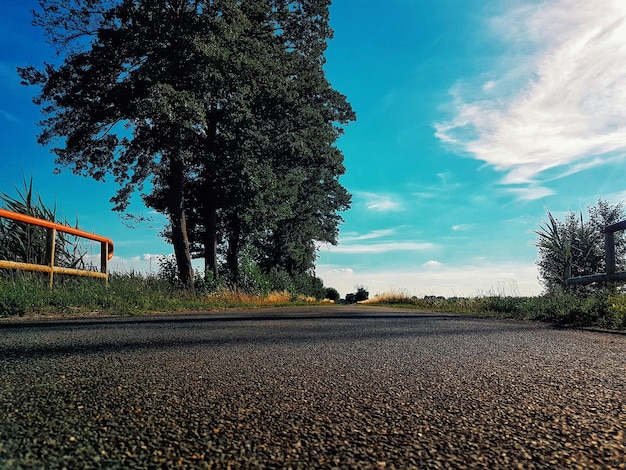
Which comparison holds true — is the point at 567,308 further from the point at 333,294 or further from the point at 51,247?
the point at 333,294

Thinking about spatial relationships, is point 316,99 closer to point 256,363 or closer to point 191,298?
point 191,298

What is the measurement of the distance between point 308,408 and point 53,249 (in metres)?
7.58

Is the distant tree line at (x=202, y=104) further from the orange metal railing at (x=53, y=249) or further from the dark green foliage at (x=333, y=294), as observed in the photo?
the dark green foliage at (x=333, y=294)

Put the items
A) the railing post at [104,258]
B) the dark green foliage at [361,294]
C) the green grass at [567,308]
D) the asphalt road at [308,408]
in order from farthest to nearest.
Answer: the dark green foliage at [361,294] → the railing post at [104,258] → the green grass at [567,308] → the asphalt road at [308,408]

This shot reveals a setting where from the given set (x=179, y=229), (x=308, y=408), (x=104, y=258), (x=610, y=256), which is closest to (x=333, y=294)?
(x=179, y=229)

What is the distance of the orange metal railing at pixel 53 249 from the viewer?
7111 mm

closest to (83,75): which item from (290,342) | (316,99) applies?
(316,99)

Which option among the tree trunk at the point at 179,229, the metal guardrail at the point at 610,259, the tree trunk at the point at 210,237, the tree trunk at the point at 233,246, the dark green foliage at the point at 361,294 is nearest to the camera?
the metal guardrail at the point at 610,259

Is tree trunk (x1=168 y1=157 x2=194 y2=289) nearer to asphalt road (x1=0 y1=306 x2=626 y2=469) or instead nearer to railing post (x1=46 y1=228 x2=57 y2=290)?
railing post (x1=46 y1=228 x2=57 y2=290)

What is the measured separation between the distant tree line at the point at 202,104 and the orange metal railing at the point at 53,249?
4150 millimetres

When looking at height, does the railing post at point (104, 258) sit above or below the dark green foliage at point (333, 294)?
above

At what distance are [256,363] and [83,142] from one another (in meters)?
16.0

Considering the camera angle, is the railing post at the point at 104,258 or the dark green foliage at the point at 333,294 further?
the dark green foliage at the point at 333,294

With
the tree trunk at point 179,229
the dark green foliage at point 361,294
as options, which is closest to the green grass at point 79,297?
the tree trunk at point 179,229
